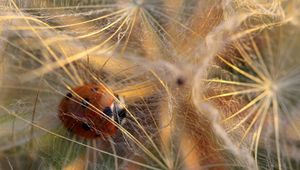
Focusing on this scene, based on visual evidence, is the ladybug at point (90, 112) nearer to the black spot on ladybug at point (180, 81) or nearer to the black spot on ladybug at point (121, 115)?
the black spot on ladybug at point (121, 115)

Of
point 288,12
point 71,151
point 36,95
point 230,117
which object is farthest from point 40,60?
point 288,12

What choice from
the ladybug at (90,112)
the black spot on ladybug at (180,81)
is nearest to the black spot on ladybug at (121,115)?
the ladybug at (90,112)

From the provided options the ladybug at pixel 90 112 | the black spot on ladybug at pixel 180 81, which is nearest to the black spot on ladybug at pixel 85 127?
the ladybug at pixel 90 112

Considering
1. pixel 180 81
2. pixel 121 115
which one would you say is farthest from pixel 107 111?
pixel 180 81

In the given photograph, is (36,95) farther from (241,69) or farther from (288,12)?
(288,12)

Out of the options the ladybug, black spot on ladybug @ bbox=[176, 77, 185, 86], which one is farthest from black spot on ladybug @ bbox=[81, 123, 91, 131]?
black spot on ladybug @ bbox=[176, 77, 185, 86]

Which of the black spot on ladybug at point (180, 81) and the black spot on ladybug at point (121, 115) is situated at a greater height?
the black spot on ladybug at point (180, 81)

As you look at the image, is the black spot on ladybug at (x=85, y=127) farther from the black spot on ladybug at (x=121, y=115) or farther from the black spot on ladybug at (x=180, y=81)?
the black spot on ladybug at (x=180, y=81)

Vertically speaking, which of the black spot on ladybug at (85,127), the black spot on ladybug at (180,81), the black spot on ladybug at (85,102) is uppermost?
the black spot on ladybug at (180,81)
